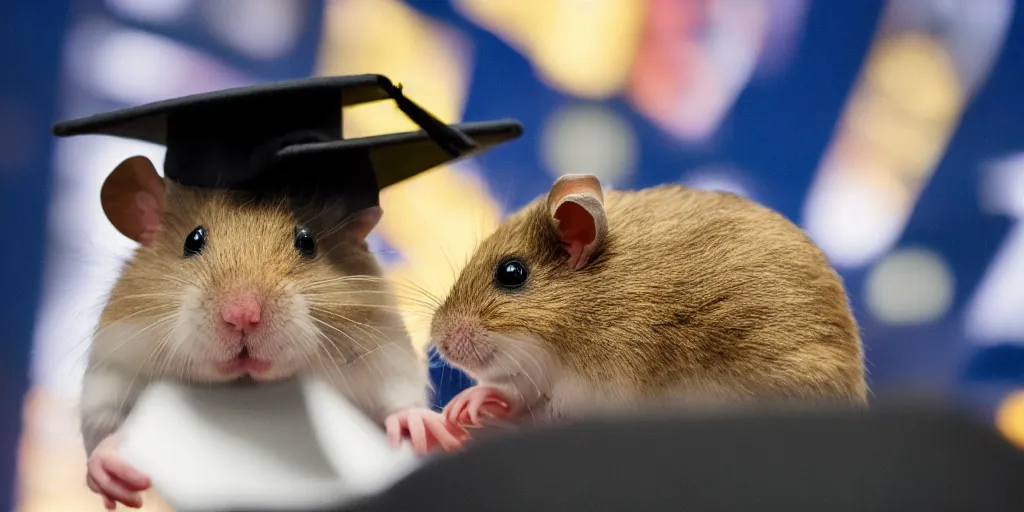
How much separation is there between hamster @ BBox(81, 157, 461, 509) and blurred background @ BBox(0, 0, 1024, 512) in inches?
14.7

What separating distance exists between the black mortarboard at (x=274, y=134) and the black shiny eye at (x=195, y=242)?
0.07 meters

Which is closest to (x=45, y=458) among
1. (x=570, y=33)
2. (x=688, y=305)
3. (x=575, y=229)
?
(x=575, y=229)

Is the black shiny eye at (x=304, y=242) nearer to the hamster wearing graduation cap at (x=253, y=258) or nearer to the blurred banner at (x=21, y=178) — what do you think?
the hamster wearing graduation cap at (x=253, y=258)

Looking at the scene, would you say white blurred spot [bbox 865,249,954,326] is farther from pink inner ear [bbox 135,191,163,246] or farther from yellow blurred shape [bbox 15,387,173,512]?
yellow blurred shape [bbox 15,387,173,512]

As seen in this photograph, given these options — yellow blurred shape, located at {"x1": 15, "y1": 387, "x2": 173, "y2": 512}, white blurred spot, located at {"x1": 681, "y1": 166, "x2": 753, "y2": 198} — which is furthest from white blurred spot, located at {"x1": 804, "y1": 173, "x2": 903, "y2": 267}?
yellow blurred shape, located at {"x1": 15, "y1": 387, "x2": 173, "y2": 512}

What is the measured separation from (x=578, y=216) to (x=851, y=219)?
3.13 feet

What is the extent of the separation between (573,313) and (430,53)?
922 mm

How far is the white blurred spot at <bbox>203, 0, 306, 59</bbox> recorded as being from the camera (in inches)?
65.6

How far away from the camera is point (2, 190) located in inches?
60.1

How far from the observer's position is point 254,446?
0.98 metres

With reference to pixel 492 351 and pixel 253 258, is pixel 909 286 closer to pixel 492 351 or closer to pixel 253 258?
pixel 492 351

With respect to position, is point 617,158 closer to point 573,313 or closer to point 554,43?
point 554,43

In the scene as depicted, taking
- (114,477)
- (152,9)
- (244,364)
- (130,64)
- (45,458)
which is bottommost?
(45,458)

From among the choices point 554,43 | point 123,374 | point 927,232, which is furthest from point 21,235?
point 927,232
